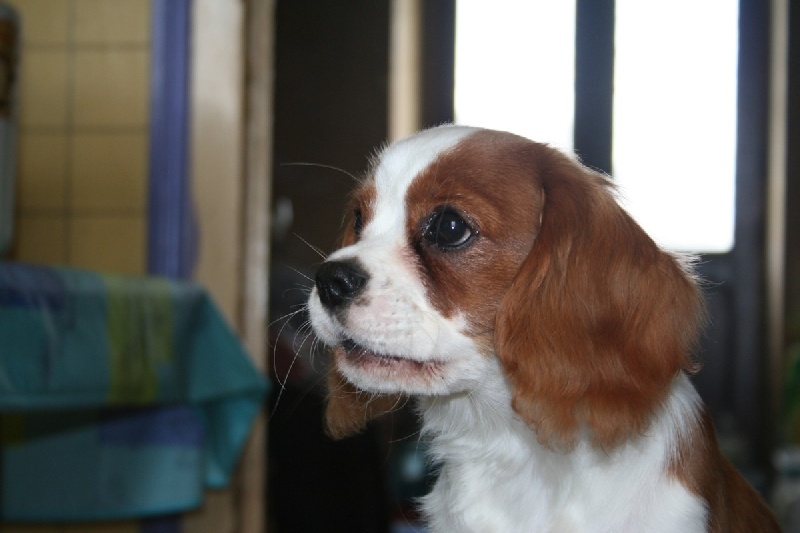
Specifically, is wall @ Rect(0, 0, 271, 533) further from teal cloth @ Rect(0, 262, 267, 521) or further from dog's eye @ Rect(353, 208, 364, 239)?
dog's eye @ Rect(353, 208, 364, 239)

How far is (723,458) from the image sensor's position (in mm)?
1010

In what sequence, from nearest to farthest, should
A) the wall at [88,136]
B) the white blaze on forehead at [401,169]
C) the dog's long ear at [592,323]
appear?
1. the dog's long ear at [592,323]
2. the white blaze on forehead at [401,169]
3. the wall at [88,136]

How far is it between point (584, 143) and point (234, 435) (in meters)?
0.93

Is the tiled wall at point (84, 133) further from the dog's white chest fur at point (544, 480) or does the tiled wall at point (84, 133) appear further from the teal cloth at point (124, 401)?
the dog's white chest fur at point (544, 480)

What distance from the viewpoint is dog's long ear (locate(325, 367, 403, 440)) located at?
111 cm

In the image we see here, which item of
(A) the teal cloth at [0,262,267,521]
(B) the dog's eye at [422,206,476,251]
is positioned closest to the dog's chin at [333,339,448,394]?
(B) the dog's eye at [422,206,476,251]

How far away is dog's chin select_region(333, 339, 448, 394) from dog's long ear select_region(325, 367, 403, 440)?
18cm

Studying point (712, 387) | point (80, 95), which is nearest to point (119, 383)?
point (80, 95)

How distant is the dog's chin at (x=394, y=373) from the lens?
92 cm

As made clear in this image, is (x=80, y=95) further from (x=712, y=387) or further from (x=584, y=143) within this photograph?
(x=712, y=387)

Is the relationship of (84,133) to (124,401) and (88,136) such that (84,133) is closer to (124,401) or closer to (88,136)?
(88,136)

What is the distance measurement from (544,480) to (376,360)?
21 centimetres

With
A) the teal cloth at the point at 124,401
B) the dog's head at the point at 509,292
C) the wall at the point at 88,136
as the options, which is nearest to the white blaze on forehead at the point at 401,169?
the dog's head at the point at 509,292

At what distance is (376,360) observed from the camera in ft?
3.03
